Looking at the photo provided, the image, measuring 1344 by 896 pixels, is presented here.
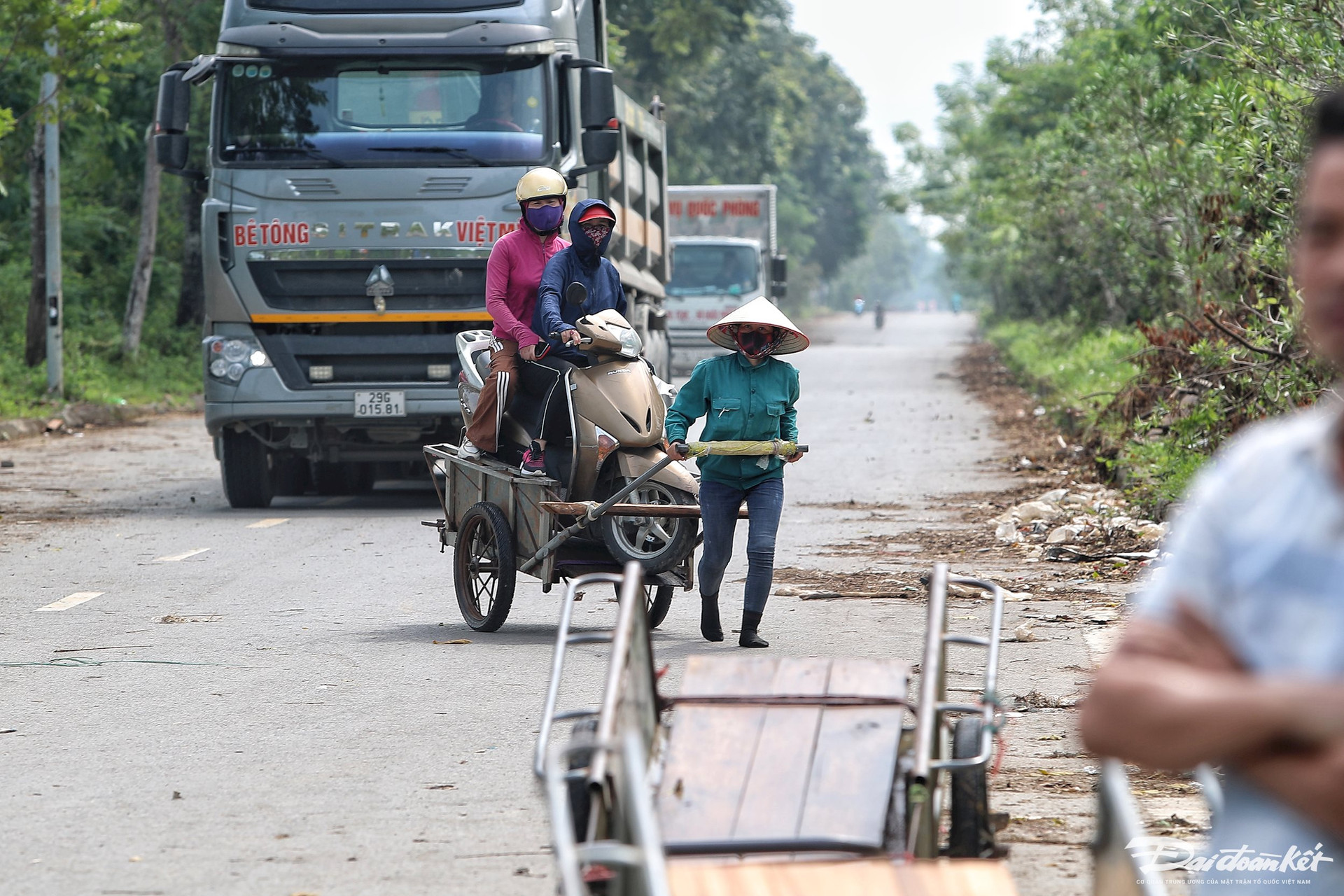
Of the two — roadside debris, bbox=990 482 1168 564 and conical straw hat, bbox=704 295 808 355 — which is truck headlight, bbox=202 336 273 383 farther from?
conical straw hat, bbox=704 295 808 355

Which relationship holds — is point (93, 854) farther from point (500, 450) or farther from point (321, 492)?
point (321, 492)

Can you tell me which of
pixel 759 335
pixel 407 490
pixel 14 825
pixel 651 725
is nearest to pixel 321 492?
pixel 407 490

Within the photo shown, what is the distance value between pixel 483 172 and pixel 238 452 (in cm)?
309

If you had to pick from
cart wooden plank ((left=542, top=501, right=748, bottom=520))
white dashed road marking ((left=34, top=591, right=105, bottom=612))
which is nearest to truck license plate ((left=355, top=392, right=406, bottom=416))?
white dashed road marking ((left=34, top=591, right=105, bottom=612))

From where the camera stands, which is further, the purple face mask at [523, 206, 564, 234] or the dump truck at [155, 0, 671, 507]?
the dump truck at [155, 0, 671, 507]

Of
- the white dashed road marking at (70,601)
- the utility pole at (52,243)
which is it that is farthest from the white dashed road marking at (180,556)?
the utility pole at (52,243)

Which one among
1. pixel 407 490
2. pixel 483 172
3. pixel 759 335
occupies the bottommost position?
pixel 407 490

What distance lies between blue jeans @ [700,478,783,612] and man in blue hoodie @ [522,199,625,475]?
1025 millimetres

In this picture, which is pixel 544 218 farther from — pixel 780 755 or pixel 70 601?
pixel 780 755

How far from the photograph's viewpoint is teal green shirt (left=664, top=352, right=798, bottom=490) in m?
7.93

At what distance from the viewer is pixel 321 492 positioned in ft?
52.7

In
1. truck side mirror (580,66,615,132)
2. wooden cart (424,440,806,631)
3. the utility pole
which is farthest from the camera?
the utility pole

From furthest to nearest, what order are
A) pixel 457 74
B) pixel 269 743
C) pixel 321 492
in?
pixel 321 492, pixel 457 74, pixel 269 743

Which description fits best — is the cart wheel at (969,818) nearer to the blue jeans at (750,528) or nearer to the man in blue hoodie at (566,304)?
the blue jeans at (750,528)
